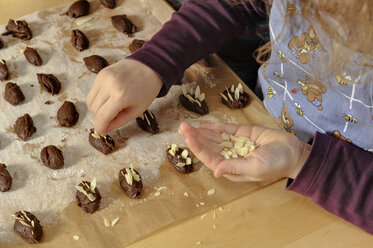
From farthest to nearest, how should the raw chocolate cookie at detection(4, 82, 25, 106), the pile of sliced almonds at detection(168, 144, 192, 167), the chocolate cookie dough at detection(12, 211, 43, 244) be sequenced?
the raw chocolate cookie at detection(4, 82, 25, 106)
the pile of sliced almonds at detection(168, 144, 192, 167)
the chocolate cookie dough at detection(12, 211, 43, 244)

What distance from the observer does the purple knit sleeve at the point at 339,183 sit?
796mm

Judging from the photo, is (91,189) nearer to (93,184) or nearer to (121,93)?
(93,184)

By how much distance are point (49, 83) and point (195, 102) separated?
1.09ft

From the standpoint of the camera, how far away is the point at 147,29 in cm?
116

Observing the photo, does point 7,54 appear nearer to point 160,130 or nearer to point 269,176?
point 160,130

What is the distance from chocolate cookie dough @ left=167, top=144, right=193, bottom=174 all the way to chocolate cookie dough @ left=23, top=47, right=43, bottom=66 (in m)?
0.40

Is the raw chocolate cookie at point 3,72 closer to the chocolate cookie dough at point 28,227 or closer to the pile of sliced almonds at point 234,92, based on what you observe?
the chocolate cookie dough at point 28,227

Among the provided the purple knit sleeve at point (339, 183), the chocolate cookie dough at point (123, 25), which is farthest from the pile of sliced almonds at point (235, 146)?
the chocolate cookie dough at point (123, 25)

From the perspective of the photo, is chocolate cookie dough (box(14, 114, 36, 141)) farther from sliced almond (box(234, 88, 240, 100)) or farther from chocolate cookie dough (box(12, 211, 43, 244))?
sliced almond (box(234, 88, 240, 100))

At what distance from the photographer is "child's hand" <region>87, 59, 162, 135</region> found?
2.93 ft

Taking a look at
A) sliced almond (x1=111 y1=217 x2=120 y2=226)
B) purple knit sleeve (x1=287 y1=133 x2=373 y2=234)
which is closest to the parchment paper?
sliced almond (x1=111 y1=217 x2=120 y2=226)

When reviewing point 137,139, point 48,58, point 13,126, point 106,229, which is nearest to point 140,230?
point 106,229

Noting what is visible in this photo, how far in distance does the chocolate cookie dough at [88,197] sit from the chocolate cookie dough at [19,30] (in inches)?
18.5

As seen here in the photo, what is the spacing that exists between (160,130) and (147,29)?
13.0 inches
